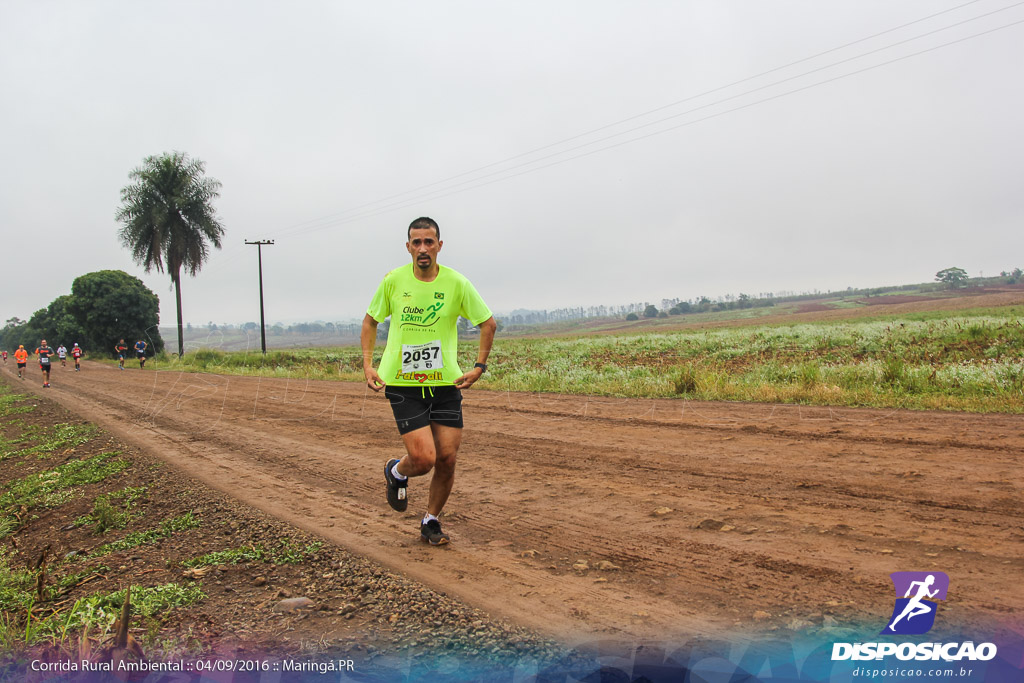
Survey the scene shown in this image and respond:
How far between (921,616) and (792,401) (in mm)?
7465

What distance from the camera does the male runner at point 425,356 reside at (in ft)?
14.0

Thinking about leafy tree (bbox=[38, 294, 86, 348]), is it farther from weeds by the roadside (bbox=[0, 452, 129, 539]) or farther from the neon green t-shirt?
the neon green t-shirt

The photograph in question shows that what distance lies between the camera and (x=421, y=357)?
4273 mm

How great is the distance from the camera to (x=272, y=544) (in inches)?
176

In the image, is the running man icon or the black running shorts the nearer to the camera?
the running man icon

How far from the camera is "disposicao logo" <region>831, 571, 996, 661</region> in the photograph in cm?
259

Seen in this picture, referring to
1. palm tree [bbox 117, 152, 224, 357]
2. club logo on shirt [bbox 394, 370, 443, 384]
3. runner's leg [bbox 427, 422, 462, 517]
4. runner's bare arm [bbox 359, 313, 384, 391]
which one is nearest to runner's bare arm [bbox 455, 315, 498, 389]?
club logo on shirt [bbox 394, 370, 443, 384]

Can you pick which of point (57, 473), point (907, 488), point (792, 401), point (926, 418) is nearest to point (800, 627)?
point (907, 488)

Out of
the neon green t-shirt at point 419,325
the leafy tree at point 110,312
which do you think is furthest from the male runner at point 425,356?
the leafy tree at point 110,312

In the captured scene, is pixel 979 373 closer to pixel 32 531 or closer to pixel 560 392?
pixel 560 392

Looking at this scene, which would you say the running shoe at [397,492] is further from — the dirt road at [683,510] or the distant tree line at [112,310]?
the distant tree line at [112,310]

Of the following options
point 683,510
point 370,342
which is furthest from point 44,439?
point 683,510

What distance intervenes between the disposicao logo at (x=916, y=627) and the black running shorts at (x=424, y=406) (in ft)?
8.41

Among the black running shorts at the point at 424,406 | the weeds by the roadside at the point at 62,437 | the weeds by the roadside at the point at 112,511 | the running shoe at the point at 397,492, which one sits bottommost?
the weeds by the roadside at the point at 62,437
